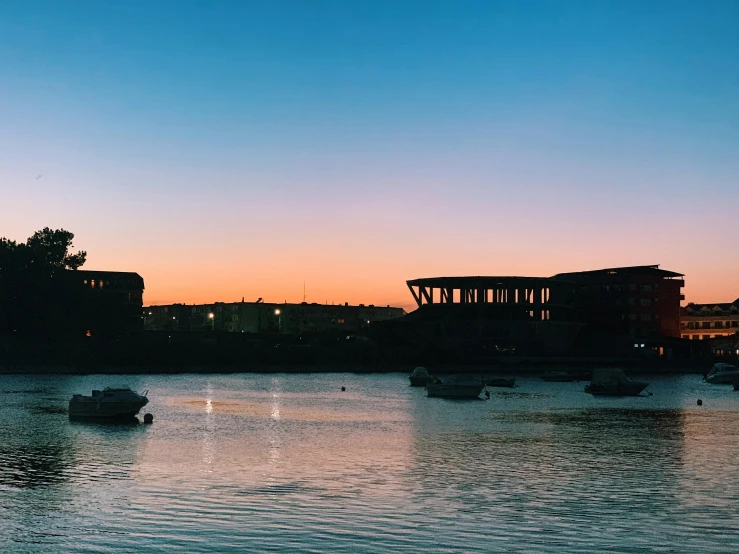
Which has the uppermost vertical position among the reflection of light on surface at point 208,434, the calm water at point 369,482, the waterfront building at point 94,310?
the waterfront building at point 94,310

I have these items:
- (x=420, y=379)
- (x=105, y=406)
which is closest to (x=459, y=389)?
(x=420, y=379)

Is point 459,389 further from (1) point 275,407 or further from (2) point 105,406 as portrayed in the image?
(2) point 105,406

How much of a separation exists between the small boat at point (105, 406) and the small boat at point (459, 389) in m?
48.5

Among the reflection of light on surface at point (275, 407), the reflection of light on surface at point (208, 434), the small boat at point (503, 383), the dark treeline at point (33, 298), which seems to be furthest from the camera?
the dark treeline at point (33, 298)

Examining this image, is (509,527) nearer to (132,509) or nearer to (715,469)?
(132,509)

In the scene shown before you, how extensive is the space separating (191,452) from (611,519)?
97.8 ft

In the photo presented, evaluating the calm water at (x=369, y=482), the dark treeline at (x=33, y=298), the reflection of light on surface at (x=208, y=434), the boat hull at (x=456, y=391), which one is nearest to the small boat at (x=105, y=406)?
the calm water at (x=369, y=482)

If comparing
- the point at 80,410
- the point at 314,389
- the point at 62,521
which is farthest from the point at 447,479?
the point at 314,389

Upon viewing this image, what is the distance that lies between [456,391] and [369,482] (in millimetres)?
71209

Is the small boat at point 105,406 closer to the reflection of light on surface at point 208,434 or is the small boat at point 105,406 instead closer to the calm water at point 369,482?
the calm water at point 369,482

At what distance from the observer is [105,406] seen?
7381 cm

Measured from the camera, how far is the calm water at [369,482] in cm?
3062

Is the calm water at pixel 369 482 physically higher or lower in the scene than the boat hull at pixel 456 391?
lower

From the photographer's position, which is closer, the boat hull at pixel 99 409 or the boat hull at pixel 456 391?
the boat hull at pixel 99 409
